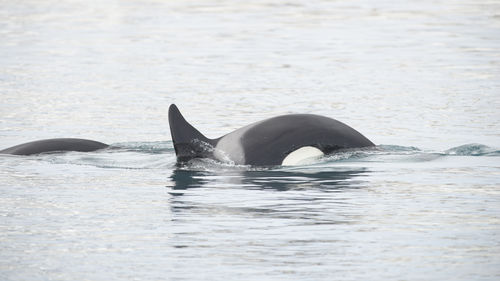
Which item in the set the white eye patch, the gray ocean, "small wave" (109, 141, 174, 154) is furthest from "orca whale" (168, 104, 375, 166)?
"small wave" (109, 141, 174, 154)

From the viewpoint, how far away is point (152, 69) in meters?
32.1

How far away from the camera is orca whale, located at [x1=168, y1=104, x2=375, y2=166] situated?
15.6m

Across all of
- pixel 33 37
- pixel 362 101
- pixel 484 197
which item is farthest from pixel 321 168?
pixel 33 37

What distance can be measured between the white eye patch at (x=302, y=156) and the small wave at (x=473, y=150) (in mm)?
2551

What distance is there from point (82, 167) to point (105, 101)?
8863mm

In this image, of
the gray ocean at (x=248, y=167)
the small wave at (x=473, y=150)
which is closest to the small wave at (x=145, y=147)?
the gray ocean at (x=248, y=167)

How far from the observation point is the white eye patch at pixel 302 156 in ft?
51.2

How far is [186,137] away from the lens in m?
16.0

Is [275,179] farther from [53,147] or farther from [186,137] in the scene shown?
[53,147]

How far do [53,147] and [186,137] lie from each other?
9.84ft

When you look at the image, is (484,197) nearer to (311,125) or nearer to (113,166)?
(311,125)

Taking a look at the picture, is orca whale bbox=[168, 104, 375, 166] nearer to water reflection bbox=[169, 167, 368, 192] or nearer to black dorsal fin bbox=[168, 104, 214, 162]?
→ black dorsal fin bbox=[168, 104, 214, 162]

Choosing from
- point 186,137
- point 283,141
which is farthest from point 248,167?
point 186,137

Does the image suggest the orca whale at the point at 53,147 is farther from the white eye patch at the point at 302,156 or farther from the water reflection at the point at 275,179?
the white eye patch at the point at 302,156
